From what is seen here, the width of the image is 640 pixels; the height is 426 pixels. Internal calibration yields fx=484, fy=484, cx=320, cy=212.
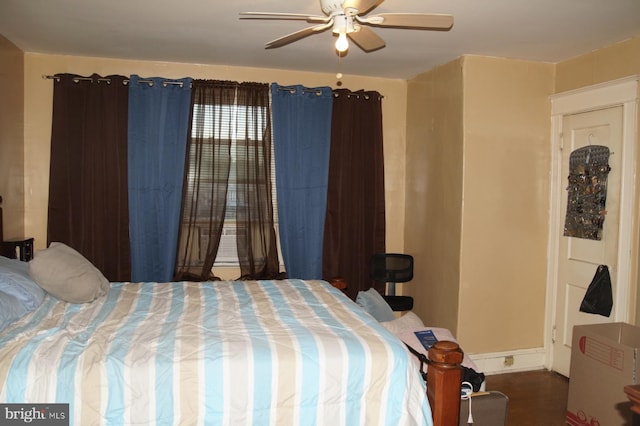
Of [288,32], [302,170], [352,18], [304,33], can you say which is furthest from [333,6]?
[302,170]

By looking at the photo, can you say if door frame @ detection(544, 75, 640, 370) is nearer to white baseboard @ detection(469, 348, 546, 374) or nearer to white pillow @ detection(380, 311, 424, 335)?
white baseboard @ detection(469, 348, 546, 374)

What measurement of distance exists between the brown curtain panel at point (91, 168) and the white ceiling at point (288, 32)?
0.33 metres

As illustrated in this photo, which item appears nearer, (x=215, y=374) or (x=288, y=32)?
(x=215, y=374)

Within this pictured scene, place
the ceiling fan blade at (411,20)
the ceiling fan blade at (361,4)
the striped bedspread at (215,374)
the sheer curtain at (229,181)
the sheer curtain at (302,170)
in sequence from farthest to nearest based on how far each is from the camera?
the sheer curtain at (302,170) < the sheer curtain at (229,181) < the ceiling fan blade at (411,20) < the ceiling fan blade at (361,4) < the striped bedspread at (215,374)

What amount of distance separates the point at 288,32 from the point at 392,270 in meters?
2.23

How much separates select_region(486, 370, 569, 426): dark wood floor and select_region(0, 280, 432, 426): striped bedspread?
5.31ft

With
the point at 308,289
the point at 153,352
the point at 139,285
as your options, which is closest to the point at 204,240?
the point at 139,285

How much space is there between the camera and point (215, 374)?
1.90 metres

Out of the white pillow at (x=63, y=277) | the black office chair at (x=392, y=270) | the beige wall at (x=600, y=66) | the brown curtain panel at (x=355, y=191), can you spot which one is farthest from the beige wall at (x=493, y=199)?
the white pillow at (x=63, y=277)

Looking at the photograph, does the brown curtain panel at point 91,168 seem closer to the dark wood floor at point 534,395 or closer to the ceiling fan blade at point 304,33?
the ceiling fan blade at point 304,33

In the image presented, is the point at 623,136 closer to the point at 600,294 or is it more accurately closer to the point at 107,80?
the point at 600,294

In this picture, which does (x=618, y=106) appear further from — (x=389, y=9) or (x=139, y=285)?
(x=139, y=285)

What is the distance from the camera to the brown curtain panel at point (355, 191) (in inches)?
175

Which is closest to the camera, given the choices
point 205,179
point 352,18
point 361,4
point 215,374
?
point 215,374
